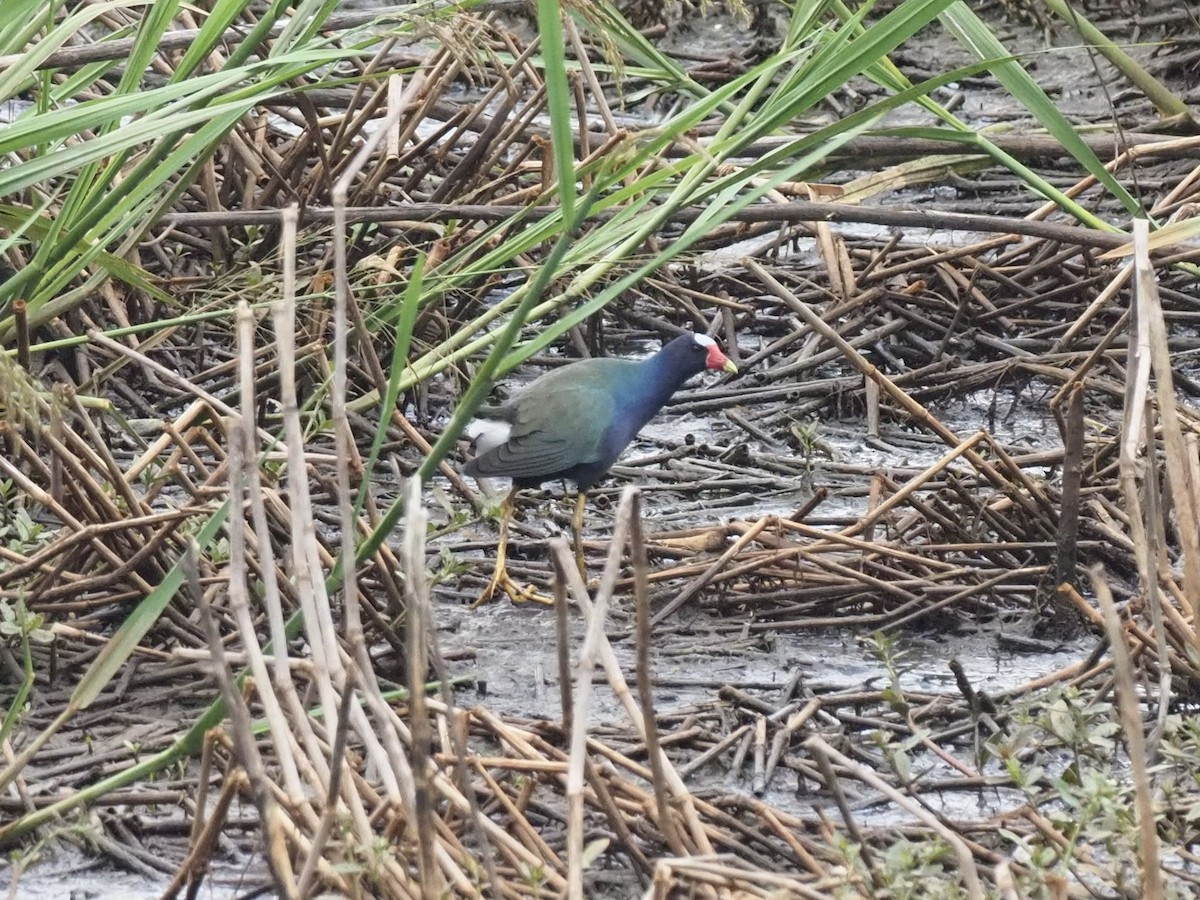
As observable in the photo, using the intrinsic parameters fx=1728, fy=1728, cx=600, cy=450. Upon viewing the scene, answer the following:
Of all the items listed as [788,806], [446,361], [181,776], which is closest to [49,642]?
[181,776]

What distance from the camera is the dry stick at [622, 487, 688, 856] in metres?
1.72

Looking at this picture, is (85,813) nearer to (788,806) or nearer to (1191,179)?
(788,806)

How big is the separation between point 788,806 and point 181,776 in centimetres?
88

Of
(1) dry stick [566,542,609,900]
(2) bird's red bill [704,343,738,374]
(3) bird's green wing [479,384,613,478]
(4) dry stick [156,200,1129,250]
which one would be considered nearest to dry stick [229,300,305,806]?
(1) dry stick [566,542,609,900]

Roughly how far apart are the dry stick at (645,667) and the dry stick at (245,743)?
1.29 ft

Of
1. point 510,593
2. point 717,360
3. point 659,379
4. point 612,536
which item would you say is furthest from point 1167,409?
point 717,360

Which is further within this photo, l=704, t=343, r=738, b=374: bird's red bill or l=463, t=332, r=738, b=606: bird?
l=704, t=343, r=738, b=374: bird's red bill

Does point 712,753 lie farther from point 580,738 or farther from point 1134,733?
point 1134,733

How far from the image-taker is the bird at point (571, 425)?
12.3 feet

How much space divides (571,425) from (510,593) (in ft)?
1.62

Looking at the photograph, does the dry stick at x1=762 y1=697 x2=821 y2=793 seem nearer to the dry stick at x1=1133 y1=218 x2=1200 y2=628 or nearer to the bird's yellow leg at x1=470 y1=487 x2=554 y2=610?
the dry stick at x1=1133 y1=218 x2=1200 y2=628

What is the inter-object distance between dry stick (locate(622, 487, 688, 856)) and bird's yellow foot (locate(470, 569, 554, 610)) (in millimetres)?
1440

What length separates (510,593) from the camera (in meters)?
3.45

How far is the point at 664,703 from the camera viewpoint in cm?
298
